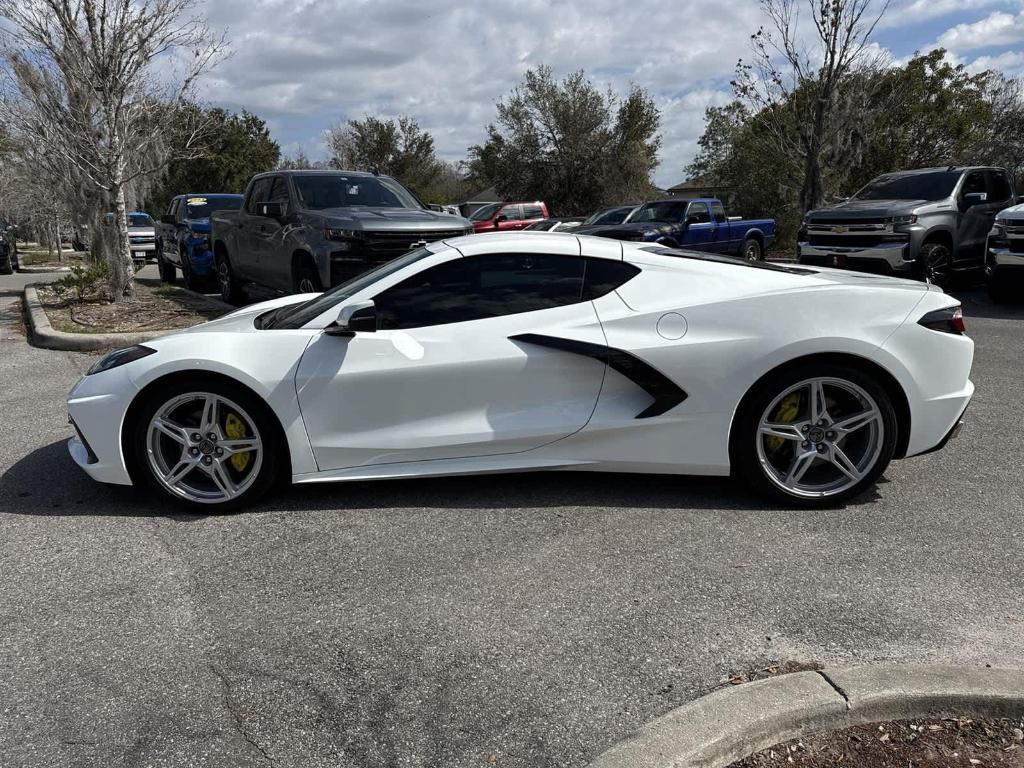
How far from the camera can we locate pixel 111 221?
11.2 meters

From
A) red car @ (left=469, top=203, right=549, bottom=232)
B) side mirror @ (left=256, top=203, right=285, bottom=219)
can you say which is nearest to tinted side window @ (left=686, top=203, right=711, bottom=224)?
red car @ (left=469, top=203, right=549, bottom=232)

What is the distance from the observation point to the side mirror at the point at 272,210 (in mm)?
9688

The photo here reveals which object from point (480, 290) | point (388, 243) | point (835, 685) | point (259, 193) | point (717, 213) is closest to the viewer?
point (835, 685)

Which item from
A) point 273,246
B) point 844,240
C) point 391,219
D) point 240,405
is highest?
point 391,219

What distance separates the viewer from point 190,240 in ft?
47.2

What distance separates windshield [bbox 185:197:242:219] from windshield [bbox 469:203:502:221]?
1124 centimetres

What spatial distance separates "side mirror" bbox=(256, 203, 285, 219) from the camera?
9.69 metres

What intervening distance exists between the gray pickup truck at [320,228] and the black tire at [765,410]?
184 inches

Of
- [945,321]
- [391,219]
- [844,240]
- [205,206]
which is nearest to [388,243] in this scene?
[391,219]

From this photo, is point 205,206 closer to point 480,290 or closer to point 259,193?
point 259,193

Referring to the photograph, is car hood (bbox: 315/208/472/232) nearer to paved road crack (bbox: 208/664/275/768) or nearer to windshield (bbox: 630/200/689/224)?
paved road crack (bbox: 208/664/275/768)

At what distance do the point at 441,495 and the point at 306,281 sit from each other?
5514 mm

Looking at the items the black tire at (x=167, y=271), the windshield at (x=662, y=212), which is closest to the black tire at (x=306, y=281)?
the black tire at (x=167, y=271)

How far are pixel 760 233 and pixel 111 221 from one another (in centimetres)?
1397
